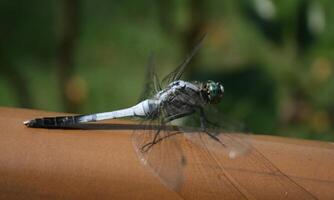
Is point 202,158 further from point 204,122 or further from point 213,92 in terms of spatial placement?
point 213,92

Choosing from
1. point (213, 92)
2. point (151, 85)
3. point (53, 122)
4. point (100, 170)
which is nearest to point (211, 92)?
point (213, 92)

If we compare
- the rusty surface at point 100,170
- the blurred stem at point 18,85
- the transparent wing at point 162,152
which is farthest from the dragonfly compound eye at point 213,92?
the blurred stem at point 18,85

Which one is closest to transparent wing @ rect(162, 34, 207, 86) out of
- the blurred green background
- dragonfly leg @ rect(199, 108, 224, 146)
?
dragonfly leg @ rect(199, 108, 224, 146)

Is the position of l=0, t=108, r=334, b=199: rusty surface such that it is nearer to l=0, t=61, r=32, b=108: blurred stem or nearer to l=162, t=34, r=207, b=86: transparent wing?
l=162, t=34, r=207, b=86: transparent wing

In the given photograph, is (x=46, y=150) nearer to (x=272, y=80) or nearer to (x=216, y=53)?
(x=272, y=80)

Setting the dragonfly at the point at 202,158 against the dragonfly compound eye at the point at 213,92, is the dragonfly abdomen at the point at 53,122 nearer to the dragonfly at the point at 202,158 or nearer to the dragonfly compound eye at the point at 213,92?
the dragonfly at the point at 202,158

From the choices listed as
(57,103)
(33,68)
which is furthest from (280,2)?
(33,68)
